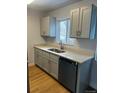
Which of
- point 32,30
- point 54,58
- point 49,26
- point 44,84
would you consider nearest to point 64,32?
point 49,26

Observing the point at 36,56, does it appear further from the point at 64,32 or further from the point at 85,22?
the point at 85,22

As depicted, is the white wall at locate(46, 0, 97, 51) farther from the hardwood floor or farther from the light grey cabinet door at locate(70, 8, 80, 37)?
the hardwood floor

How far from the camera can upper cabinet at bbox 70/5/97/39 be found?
2.23 m

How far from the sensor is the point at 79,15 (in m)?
2.46

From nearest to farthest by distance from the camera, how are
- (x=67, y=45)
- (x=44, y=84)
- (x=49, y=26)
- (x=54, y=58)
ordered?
(x=44, y=84), (x=54, y=58), (x=67, y=45), (x=49, y=26)

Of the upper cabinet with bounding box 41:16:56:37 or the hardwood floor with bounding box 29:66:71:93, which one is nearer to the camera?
the hardwood floor with bounding box 29:66:71:93

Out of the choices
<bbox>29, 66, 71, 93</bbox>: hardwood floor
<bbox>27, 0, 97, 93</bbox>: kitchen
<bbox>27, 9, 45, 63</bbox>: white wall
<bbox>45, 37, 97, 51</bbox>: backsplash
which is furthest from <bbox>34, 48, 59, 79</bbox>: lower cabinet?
<bbox>45, 37, 97, 51</bbox>: backsplash

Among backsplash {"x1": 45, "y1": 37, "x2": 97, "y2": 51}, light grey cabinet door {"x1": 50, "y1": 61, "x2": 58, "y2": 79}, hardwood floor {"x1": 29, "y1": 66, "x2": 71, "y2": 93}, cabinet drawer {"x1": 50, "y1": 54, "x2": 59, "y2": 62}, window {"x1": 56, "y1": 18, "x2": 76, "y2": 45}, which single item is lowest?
hardwood floor {"x1": 29, "y1": 66, "x2": 71, "y2": 93}

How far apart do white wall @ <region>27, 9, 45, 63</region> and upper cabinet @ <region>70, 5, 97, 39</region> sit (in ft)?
6.96

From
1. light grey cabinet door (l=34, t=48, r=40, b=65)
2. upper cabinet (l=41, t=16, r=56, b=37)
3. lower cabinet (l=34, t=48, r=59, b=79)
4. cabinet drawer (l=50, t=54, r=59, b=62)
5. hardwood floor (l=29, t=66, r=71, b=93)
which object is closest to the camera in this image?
hardwood floor (l=29, t=66, r=71, b=93)

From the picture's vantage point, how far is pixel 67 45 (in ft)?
11.2

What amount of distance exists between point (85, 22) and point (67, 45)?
1267 millimetres
